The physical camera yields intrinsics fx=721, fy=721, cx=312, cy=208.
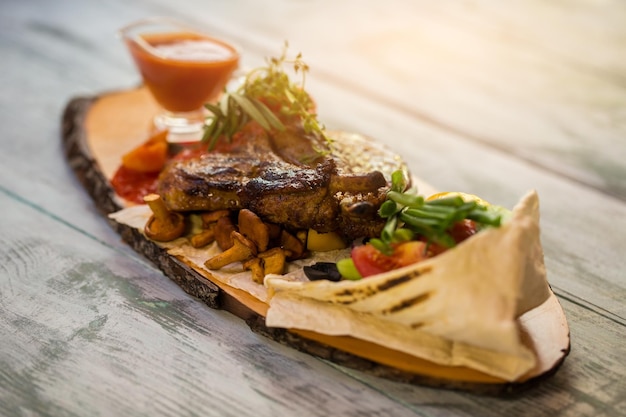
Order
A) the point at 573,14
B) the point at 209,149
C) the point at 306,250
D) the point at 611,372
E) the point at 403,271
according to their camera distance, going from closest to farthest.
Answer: the point at 403,271, the point at 611,372, the point at 306,250, the point at 209,149, the point at 573,14

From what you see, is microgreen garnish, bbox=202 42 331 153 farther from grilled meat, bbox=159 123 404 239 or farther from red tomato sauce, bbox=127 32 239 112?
red tomato sauce, bbox=127 32 239 112

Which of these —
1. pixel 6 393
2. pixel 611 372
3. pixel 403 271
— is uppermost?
pixel 403 271

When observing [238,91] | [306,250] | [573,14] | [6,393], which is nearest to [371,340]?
[306,250]

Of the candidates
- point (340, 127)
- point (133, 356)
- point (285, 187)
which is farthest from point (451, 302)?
point (340, 127)

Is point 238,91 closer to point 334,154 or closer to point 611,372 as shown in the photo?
point 334,154

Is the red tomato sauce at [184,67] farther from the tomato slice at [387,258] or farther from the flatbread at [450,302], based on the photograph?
the tomato slice at [387,258]

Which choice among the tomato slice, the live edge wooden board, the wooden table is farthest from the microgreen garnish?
the tomato slice
